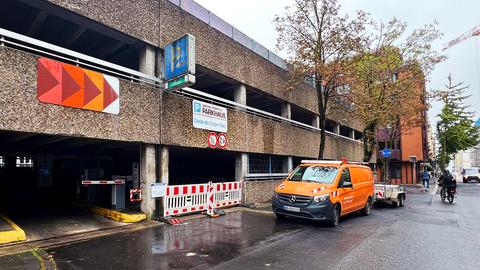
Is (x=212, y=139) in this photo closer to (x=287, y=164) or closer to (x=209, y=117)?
(x=209, y=117)

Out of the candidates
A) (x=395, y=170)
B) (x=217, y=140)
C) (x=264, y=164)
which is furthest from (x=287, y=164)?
(x=395, y=170)

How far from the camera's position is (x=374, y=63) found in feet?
68.5

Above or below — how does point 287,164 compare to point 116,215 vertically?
above

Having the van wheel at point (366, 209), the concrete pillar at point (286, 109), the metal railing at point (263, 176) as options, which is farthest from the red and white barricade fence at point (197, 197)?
the concrete pillar at point (286, 109)

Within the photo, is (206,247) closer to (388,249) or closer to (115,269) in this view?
(115,269)

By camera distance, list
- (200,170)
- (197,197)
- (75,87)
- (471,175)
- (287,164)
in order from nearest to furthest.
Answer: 1. (75,87)
2. (197,197)
3. (287,164)
4. (200,170)
5. (471,175)

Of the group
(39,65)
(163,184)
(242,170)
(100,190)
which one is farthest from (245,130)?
(39,65)

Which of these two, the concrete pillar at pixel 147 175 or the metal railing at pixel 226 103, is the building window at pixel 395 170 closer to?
the metal railing at pixel 226 103

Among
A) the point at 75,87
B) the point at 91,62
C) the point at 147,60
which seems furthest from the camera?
the point at 147,60

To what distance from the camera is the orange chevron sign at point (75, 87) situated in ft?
24.5

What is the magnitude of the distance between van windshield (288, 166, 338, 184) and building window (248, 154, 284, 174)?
13.4 ft

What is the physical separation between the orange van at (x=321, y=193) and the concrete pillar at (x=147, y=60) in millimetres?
5471

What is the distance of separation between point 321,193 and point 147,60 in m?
6.65

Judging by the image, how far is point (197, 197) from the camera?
37.0ft
